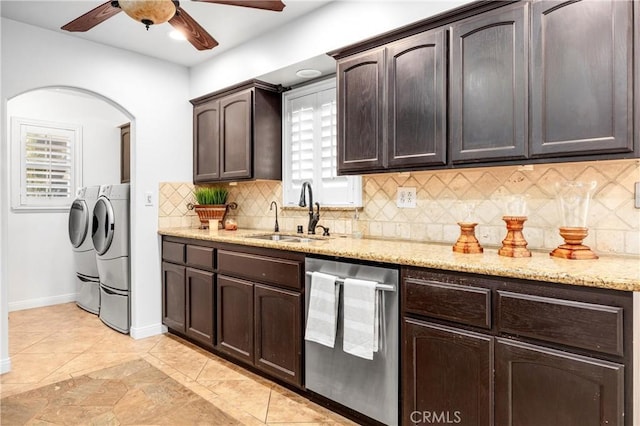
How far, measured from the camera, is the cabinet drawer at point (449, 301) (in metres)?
1.57

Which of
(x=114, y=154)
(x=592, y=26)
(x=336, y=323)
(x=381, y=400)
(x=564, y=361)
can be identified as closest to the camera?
(x=564, y=361)

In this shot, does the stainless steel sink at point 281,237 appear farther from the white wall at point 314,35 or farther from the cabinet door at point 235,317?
the white wall at point 314,35

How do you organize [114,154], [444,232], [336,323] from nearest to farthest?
[336,323]
[444,232]
[114,154]

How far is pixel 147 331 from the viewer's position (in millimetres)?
3516

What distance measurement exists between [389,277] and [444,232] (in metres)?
0.70

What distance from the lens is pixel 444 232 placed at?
2377mm

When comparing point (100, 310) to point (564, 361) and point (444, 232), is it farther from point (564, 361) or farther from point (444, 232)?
point (564, 361)

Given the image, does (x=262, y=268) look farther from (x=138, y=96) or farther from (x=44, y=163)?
(x=44, y=163)

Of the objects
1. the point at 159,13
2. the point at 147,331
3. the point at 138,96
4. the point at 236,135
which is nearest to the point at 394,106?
the point at 159,13

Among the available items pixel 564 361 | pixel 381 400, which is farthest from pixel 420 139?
pixel 381 400

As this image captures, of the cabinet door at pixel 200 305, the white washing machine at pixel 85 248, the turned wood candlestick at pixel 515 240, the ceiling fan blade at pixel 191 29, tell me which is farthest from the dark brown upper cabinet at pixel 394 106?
the white washing machine at pixel 85 248

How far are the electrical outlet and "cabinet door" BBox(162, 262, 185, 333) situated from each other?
199 centimetres

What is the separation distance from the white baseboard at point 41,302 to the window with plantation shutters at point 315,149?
10.9 ft

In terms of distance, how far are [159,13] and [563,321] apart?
2.10m
